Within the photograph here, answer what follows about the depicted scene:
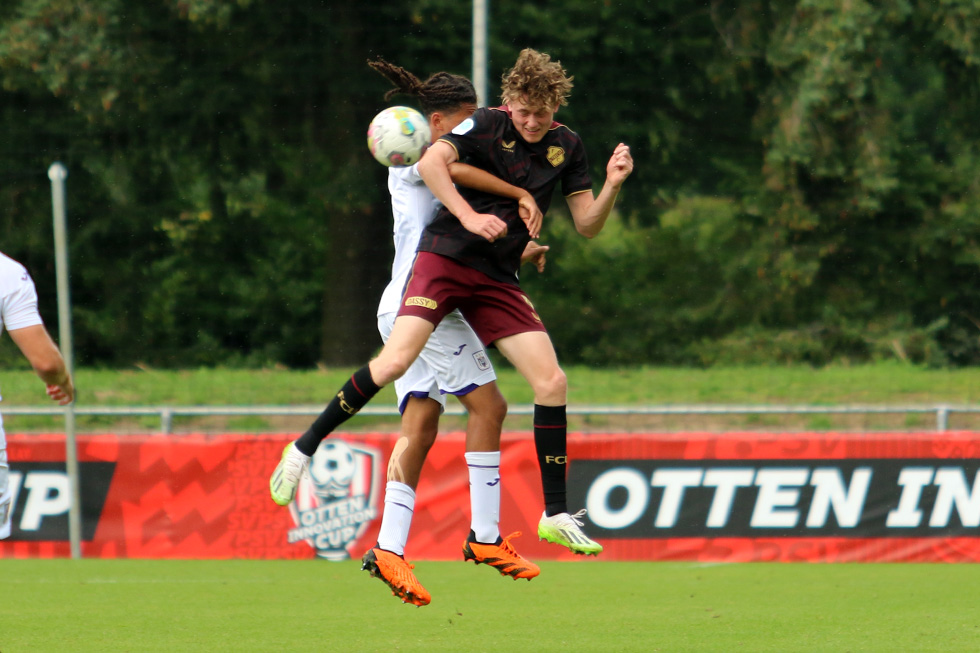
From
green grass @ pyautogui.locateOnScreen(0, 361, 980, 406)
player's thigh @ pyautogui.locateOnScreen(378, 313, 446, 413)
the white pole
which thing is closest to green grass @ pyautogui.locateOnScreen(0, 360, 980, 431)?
green grass @ pyautogui.locateOnScreen(0, 361, 980, 406)

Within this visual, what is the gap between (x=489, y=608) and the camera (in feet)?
23.9

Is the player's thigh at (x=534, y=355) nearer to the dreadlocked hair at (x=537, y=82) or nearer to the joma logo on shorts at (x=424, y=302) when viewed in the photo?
the joma logo on shorts at (x=424, y=302)

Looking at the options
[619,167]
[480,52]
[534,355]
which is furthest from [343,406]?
[480,52]

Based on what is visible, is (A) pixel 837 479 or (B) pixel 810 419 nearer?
(A) pixel 837 479

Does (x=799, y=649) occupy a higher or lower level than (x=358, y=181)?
lower

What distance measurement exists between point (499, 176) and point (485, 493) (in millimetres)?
1404

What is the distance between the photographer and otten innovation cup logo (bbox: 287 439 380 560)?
961cm

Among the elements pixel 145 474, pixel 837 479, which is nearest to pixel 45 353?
pixel 145 474

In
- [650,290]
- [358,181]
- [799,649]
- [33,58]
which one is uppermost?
[33,58]

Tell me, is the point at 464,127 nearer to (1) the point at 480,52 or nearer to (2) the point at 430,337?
(2) the point at 430,337

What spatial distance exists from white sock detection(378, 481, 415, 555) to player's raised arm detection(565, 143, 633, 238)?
1.39 meters

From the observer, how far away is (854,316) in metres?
13.6

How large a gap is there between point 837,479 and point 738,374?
4.19 meters

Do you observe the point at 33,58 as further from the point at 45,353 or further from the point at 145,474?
the point at 45,353
